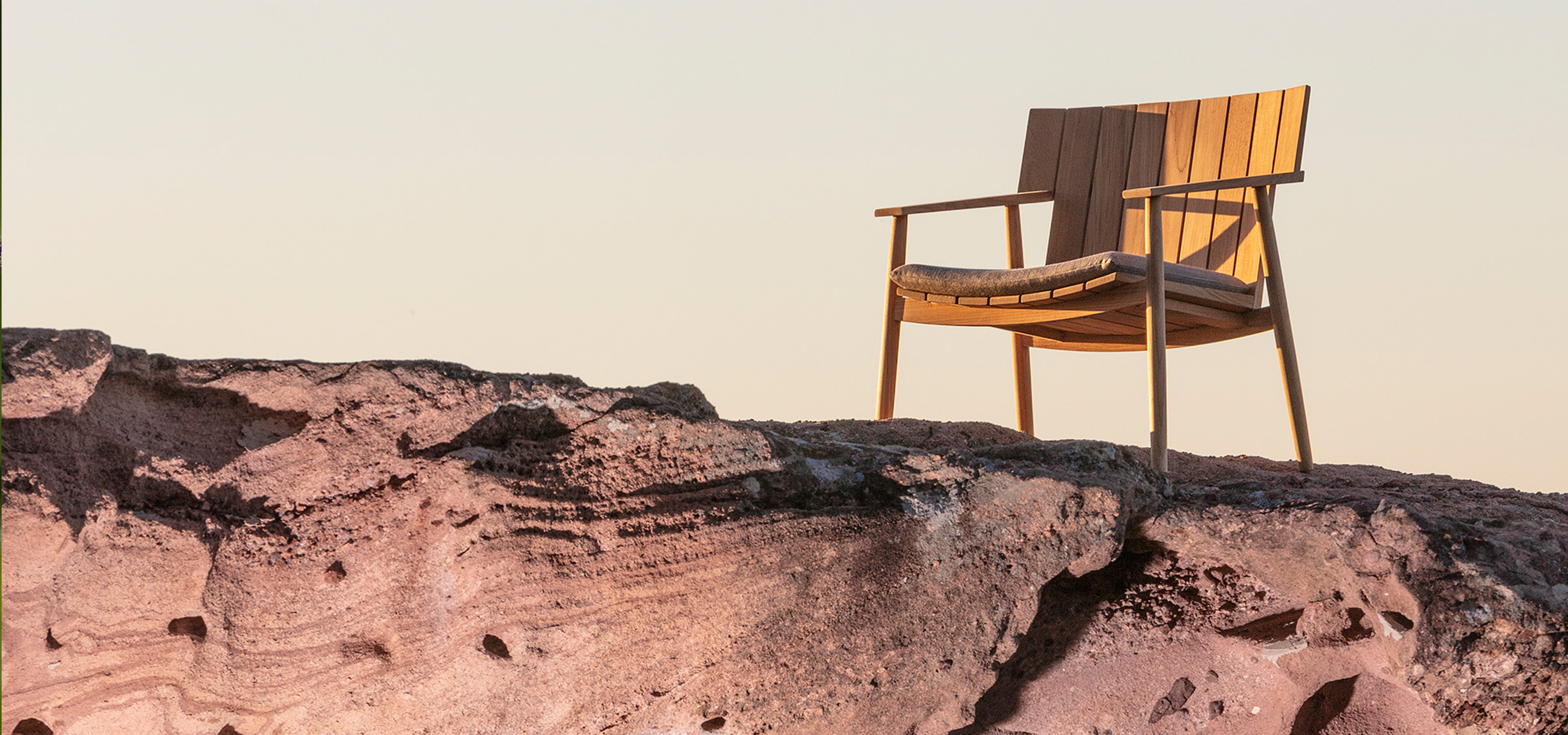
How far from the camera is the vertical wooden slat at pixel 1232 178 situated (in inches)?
141

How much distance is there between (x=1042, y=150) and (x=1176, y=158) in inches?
17.5

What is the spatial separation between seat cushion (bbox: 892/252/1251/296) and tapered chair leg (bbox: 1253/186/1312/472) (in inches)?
4.0

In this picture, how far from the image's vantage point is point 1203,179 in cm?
379

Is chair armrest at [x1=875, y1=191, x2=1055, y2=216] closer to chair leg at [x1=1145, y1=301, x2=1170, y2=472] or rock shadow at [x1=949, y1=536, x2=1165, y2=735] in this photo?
chair leg at [x1=1145, y1=301, x2=1170, y2=472]

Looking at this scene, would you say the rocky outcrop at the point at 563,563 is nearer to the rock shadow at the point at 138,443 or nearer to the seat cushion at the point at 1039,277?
the rock shadow at the point at 138,443

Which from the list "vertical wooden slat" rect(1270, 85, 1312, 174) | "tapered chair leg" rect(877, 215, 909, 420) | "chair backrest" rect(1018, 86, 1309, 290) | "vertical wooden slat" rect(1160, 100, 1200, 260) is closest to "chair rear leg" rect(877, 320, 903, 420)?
"tapered chair leg" rect(877, 215, 909, 420)

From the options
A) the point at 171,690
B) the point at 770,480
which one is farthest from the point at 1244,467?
the point at 171,690

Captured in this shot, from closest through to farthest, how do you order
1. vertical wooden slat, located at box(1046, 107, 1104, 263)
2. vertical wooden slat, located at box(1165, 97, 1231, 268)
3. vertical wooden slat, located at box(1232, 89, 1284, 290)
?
vertical wooden slat, located at box(1232, 89, 1284, 290)
vertical wooden slat, located at box(1165, 97, 1231, 268)
vertical wooden slat, located at box(1046, 107, 1104, 263)

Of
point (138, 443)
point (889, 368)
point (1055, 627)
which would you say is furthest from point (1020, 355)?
point (138, 443)

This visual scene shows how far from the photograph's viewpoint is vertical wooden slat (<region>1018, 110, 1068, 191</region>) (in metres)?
4.09

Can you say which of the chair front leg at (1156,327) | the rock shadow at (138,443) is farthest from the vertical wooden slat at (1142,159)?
the rock shadow at (138,443)

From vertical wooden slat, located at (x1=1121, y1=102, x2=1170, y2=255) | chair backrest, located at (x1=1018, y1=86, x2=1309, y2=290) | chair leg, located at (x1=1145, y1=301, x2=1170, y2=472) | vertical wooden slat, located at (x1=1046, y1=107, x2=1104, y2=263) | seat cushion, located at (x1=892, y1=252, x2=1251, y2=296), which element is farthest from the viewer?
vertical wooden slat, located at (x1=1046, y1=107, x2=1104, y2=263)

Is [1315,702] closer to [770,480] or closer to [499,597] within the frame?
[770,480]

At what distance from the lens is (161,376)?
2.02 m
